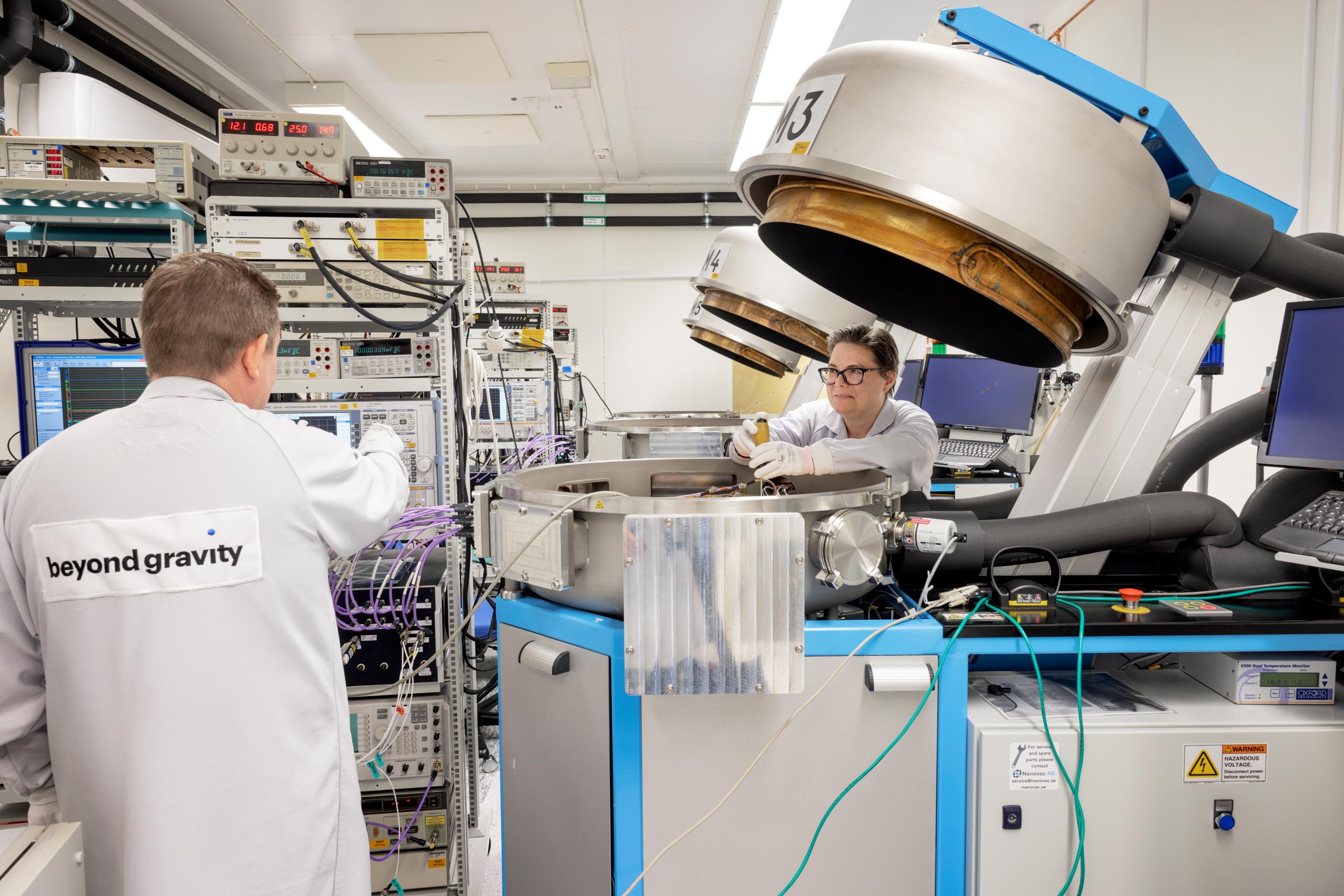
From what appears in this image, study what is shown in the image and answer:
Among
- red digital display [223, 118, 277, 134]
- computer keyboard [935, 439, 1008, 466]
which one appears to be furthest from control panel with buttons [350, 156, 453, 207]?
computer keyboard [935, 439, 1008, 466]

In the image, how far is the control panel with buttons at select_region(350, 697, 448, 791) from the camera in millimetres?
1678

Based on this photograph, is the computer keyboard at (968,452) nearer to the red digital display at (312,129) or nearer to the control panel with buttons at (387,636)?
the control panel with buttons at (387,636)

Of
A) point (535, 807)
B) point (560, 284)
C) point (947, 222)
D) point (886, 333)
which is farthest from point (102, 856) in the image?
point (560, 284)

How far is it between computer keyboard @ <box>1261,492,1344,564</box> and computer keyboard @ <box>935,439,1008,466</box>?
205 centimetres

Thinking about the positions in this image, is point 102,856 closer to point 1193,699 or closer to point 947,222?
point 947,222

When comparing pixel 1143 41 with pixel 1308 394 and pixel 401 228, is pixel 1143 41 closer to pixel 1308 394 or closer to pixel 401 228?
pixel 1308 394

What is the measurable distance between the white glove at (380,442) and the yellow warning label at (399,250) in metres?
0.84

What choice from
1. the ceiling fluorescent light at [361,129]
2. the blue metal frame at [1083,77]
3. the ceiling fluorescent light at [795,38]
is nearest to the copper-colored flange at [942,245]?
the blue metal frame at [1083,77]

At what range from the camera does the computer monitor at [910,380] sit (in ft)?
12.4

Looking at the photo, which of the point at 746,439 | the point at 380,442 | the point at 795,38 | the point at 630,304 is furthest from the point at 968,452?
the point at 630,304

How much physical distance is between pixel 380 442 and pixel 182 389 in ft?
→ 1.03

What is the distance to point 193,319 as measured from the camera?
994 millimetres

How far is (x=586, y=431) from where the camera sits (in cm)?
316

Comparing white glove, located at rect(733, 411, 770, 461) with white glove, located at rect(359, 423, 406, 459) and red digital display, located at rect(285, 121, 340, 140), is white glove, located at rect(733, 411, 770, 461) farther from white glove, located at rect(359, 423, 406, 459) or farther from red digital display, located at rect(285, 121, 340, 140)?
red digital display, located at rect(285, 121, 340, 140)
